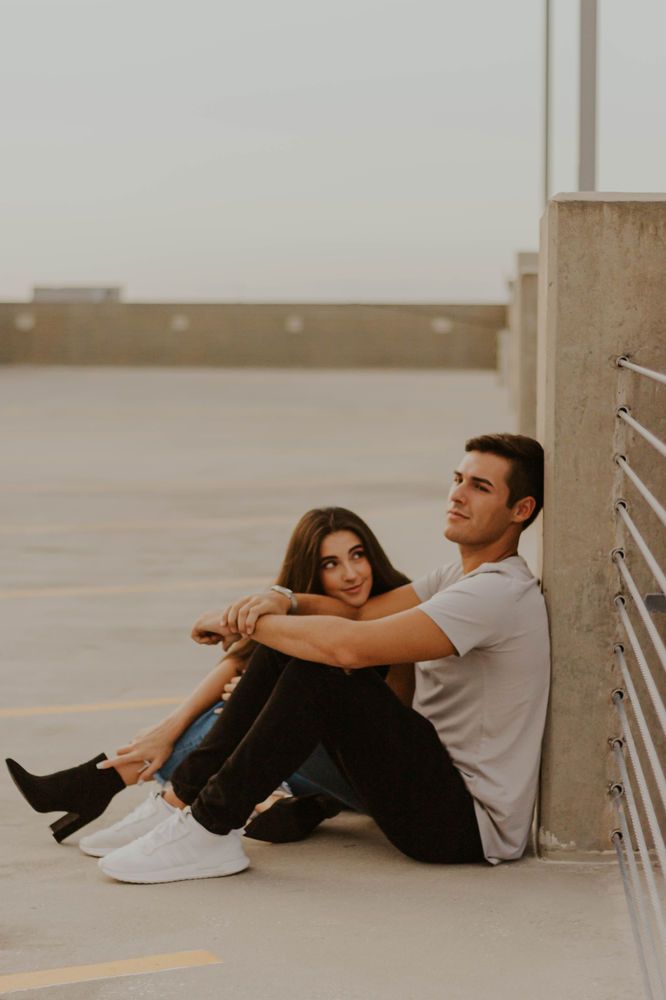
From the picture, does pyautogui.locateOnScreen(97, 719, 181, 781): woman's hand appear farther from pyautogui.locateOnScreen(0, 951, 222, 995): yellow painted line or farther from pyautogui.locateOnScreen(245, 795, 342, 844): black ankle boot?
pyautogui.locateOnScreen(0, 951, 222, 995): yellow painted line

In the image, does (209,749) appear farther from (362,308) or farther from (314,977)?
(362,308)

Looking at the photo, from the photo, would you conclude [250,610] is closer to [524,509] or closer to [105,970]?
[524,509]

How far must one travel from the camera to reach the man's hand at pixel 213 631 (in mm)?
4535

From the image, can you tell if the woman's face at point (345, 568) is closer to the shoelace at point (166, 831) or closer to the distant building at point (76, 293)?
the shoelace at point (166, 831)

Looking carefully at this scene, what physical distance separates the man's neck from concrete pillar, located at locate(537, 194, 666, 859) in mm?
112

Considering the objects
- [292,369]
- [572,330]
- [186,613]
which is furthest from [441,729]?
[292,369]

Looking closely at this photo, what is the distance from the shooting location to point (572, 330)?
411 centimetres

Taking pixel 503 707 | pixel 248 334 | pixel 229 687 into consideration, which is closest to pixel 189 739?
pixel 229 687

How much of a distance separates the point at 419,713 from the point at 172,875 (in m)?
0.77

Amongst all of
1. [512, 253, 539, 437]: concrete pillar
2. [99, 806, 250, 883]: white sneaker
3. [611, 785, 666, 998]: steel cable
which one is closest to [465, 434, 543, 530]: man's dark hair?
[611, 785, 666, 998]: steel cable

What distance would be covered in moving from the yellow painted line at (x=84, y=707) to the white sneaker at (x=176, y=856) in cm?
205

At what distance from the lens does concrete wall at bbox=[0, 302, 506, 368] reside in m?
37.8

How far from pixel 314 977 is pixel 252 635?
1.03m

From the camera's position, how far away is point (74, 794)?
4508mm
